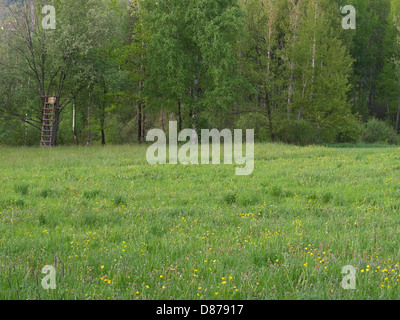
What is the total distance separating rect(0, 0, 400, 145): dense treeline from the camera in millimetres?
28297

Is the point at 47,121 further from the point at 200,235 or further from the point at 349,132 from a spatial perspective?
the point at 349,132

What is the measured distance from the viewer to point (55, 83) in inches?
1308

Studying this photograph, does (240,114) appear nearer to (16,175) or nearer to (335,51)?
(335,51)

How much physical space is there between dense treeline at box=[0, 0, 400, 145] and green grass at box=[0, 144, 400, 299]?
1790 centimetres

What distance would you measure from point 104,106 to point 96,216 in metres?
28.7

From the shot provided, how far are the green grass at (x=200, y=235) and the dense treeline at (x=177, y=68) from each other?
17.9m

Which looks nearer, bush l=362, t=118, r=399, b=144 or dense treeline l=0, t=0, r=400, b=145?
dense treeline l=0, t=0, r=400, b=145

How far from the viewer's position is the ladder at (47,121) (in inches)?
1159

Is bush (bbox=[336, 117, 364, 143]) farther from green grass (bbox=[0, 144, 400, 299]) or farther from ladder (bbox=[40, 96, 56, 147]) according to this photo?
ladder (bbox=[40, 96, 56, 147])

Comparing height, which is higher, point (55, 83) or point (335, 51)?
point (335, 51)

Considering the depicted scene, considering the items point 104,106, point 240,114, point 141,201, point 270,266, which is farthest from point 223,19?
point 270,266

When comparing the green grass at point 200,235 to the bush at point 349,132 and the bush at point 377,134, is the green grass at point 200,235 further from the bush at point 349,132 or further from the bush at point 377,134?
the bush at point 377,134

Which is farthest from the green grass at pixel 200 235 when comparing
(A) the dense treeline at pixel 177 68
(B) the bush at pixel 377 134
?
(B) the bush at pixel 377 134

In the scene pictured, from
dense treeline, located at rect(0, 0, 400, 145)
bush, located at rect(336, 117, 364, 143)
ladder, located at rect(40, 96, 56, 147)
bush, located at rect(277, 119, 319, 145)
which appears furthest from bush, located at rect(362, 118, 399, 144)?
ladder, located at rect(40, 96, 56, 147)
